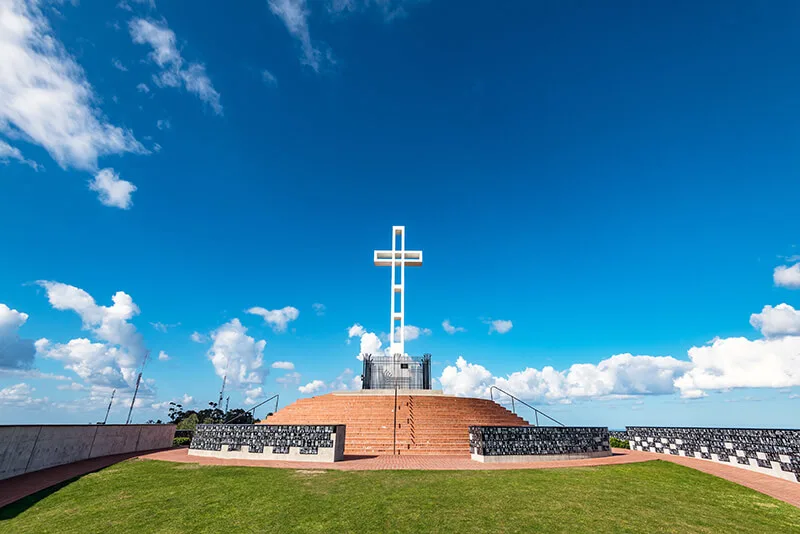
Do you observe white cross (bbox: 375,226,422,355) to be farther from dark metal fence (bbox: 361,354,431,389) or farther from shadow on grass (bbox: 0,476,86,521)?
shadow on grass (bbox: 0,476,86,521)

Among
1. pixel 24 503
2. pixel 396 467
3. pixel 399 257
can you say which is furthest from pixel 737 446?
pixel 24 503

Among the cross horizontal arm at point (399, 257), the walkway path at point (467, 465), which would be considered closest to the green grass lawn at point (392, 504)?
the walkway path at point (467, 465)

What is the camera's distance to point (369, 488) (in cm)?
881

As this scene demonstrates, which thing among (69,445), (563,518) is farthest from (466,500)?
(69,445)

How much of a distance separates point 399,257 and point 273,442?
1734 cm

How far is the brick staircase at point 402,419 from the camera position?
615 inches

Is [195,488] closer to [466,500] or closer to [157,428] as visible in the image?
[466,500]

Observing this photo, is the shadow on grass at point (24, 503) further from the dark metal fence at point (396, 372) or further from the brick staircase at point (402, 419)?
the dark metal fence at point (396, 372)

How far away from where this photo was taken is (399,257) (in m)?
28.7

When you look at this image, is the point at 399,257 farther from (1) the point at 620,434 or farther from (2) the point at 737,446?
(2) the point at 737,446

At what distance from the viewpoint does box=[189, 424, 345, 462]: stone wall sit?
12961 mm

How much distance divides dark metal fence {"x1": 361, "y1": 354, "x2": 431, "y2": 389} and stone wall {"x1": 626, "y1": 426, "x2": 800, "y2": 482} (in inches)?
486

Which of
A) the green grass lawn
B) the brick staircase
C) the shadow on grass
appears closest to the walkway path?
the green grass lawn

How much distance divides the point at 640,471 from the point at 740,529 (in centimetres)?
510
